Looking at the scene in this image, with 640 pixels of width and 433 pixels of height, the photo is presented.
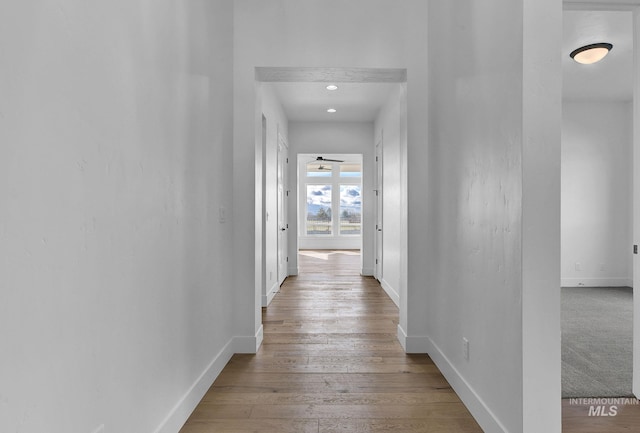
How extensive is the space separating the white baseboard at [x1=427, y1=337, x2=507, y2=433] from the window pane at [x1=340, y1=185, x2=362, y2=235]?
9.23m

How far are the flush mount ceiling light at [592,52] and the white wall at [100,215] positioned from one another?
12.4ft

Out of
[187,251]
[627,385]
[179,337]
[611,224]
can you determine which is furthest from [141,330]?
[611,224]

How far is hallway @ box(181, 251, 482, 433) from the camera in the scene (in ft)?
6.79

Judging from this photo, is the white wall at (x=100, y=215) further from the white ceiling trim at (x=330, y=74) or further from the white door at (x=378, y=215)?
the white door at (x=378, y=215)

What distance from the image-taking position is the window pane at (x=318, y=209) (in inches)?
479

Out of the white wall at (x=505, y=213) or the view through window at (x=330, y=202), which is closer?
the white wall at (x=505, y=213)

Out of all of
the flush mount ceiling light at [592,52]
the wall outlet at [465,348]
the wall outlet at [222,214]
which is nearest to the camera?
A: the wall outlet at [465,348]

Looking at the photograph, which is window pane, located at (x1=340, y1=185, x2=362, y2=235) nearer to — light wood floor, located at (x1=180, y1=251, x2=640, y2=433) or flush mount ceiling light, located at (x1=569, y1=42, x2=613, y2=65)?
light wood floor, located at (x1=180, y1=251, x2=640, y2=433)

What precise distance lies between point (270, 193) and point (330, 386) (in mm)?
3010

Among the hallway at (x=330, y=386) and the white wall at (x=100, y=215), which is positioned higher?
Answer: the white wall at (x=100, y=215)

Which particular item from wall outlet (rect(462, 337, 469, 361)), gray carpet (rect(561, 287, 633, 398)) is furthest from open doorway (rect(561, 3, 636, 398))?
wall outlet (rect(462, 337, 469, 361))

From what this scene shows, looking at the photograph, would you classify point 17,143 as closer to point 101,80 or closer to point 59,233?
point 59,233

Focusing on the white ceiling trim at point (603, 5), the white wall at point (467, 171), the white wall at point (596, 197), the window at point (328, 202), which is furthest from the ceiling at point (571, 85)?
the window at point (328, 202)

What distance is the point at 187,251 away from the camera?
7.09 ft
